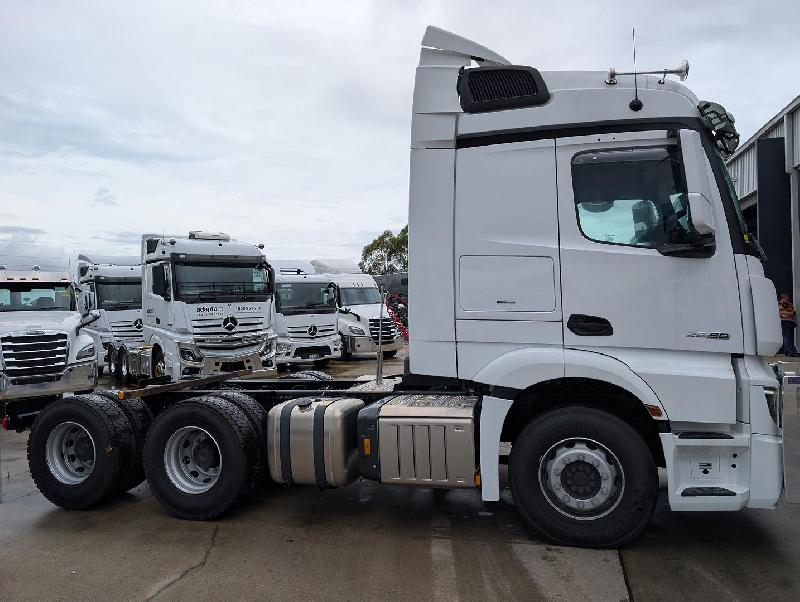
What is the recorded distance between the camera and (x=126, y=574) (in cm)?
467

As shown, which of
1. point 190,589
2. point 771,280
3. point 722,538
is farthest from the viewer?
point 722,538

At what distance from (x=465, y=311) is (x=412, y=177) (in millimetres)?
1091

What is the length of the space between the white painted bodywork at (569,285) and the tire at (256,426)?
1.49 metres

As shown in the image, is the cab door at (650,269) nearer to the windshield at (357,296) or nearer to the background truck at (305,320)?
the background truck at (305,320)

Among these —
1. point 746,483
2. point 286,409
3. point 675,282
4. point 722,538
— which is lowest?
point 722,538

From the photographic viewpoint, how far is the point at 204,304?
1388 cm

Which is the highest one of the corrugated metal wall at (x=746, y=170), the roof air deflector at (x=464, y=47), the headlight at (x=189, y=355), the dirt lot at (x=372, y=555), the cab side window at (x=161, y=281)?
the roof air deflector at (x=464, y=47)

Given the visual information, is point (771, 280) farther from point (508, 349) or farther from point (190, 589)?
point (190, 589)

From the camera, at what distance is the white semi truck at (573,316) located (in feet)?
15.1

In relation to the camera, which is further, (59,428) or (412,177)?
(59,428)

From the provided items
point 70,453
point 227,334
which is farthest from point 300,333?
point 70,453

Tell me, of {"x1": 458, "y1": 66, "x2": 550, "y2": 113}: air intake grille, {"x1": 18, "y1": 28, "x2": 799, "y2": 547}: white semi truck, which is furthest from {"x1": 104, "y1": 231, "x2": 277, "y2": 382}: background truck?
{"x1": 458, "y1": 66, "x2": 550, "y2": 113}: air intake grille

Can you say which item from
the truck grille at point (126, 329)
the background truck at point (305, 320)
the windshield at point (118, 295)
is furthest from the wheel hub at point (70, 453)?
the windshield at point (118, 295)

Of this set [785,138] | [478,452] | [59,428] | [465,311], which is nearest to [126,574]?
[59,428]
